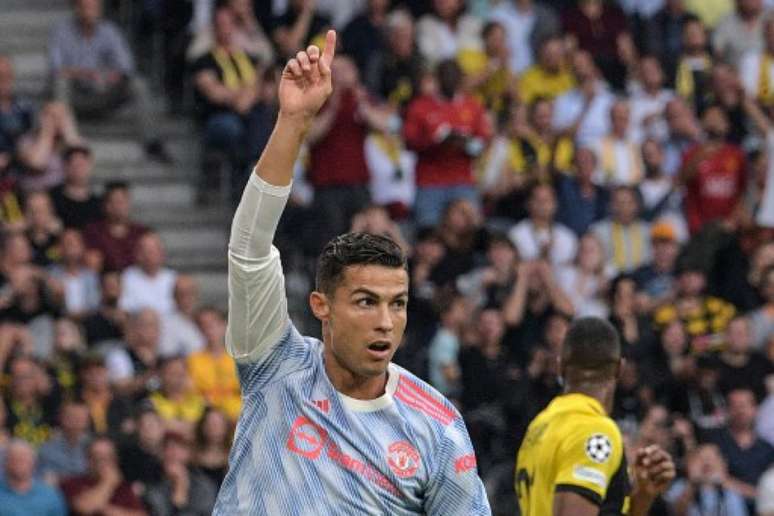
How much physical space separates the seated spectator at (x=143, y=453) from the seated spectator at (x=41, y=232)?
5.67 feet

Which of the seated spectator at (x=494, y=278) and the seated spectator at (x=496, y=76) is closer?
the seated spectator at (x=494, y=278)

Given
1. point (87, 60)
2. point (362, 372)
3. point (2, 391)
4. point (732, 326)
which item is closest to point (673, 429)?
point (732, 326)

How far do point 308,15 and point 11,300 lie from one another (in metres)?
4.67

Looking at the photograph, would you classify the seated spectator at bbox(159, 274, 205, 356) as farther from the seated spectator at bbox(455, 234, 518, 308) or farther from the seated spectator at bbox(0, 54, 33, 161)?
the seated spectator at bbox(455, 234, 518, 308)

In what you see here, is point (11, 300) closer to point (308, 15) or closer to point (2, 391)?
point (2, 391)

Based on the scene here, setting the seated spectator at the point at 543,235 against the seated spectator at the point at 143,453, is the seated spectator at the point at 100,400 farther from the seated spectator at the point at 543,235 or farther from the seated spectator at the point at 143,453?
the seated spectator at the point at 543,235

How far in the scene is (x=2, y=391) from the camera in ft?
44.8

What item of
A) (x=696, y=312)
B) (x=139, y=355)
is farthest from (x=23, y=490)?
(x=696, y=312)

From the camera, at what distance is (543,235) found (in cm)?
1647

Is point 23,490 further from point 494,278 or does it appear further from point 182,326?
point 494,278

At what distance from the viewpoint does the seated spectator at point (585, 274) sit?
16181mm

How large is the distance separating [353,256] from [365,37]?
11528 mm

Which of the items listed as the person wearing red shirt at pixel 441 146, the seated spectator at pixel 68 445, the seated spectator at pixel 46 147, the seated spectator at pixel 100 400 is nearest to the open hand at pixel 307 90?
the seated spectator at pixel 68 445

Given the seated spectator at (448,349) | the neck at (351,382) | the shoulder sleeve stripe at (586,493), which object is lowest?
the seated spectator at (448,349)
